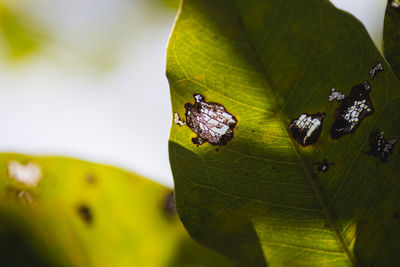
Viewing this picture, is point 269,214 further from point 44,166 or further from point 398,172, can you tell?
point 44,166

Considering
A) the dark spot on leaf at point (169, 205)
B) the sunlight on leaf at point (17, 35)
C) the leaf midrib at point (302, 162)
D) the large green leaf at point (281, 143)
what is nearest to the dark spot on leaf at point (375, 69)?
the large green leaf at point (281, 143)

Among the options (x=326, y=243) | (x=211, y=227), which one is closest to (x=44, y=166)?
(x=211, y=227)

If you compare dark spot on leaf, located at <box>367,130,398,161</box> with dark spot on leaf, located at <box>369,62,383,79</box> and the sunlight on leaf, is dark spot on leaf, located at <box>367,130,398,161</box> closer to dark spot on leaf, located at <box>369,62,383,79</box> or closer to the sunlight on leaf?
dark spot on leaf, located at <box>369,62,383,79</box>

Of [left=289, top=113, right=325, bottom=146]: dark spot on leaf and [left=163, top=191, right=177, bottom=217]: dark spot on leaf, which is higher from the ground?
[left=289, top=113, right=325, bottom=146]: dark spot on leaf

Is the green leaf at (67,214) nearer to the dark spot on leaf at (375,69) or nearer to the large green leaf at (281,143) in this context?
the large green leaf at (281,143)

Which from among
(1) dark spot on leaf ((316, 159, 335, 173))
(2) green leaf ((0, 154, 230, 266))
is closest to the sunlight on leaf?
(2) green leaf ((0, 154, 230, 266))
